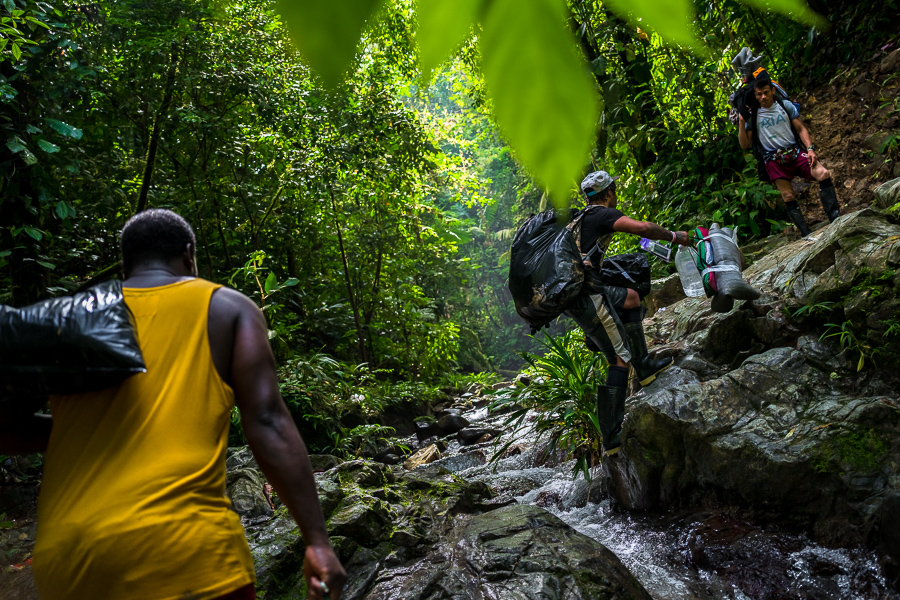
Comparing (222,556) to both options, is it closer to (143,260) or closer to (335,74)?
(143,260)

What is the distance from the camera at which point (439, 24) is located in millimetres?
257

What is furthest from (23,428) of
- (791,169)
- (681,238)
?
(791,169)

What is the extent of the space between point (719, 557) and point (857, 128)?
470 cm

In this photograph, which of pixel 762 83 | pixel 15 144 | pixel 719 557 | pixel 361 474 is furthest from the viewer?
pixel 762 83

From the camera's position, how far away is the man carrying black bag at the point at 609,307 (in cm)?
328

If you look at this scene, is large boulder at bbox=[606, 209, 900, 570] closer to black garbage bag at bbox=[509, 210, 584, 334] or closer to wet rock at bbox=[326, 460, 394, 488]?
black garbage bag at bbox=[509, 210, 584, 334]

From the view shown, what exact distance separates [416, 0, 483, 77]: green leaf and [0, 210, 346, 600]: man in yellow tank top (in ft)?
3.94

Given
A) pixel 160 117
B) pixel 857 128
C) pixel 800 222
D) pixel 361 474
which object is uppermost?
pixel 160 117

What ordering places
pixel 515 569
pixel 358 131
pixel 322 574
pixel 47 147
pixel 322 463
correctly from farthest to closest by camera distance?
pixel 358 131 → pixel 322 463 → pixel 47 147 → pixel 515 569 → pixel 322 574

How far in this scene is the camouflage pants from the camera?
3416 mm

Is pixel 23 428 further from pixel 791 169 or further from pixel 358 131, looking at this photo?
pixel 358 131

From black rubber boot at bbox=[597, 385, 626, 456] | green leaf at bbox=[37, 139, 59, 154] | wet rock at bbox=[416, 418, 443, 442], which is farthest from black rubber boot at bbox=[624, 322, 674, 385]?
wet rock at bbox=[416, 418, 443, 442]

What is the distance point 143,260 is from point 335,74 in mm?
1451

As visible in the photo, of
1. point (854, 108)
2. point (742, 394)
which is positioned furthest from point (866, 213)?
point (854, 108)
